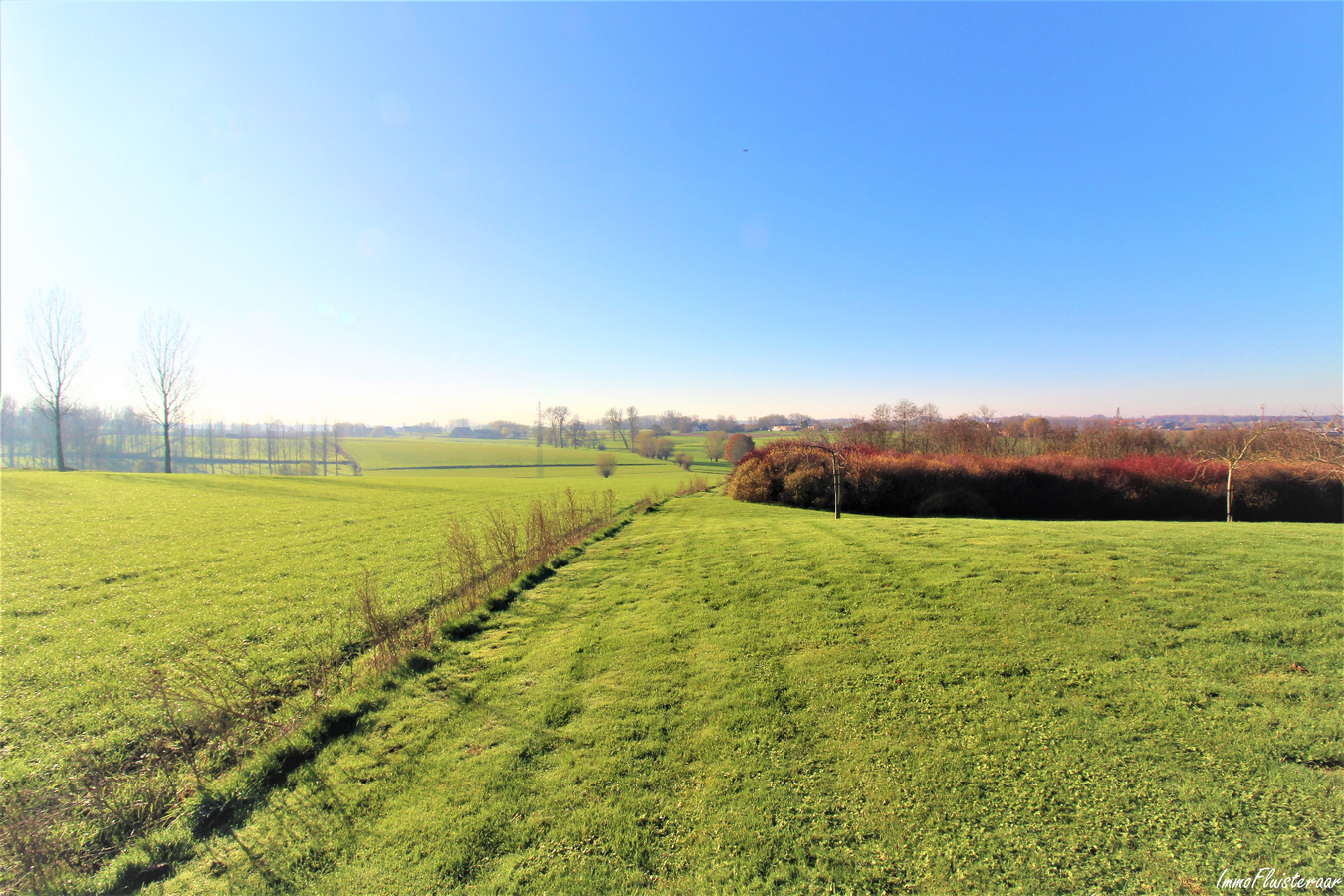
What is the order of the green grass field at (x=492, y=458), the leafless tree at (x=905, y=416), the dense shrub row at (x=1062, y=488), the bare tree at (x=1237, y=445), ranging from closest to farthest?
the bare tree at (x=1237, y=445)
the dense shrub row at (x=1062, y=488)
the leafless tree at (x=905, y=416)
the green grass field at (x=492, y=458)

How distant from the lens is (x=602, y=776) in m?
3.77

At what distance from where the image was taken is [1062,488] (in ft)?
67.8

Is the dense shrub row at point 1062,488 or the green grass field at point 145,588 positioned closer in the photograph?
the green grass field at point 145,588

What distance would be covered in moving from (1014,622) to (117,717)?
10.2 metres

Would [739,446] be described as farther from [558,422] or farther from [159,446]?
[159,446]

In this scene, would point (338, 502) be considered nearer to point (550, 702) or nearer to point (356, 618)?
point (356, 618)

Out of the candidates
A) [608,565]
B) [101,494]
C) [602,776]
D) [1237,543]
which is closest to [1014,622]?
[602,776]

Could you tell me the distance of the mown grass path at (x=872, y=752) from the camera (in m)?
2.80

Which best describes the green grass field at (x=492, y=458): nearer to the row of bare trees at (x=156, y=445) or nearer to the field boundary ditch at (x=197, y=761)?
the row of bare trees at (x=156, y=445)

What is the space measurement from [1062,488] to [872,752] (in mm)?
23266

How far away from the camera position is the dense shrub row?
18609 mm

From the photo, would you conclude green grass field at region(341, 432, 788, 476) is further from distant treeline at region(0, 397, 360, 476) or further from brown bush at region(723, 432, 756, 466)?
brown bush at region(723, 432, 756, 466)

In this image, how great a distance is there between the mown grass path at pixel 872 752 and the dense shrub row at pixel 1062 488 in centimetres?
1448

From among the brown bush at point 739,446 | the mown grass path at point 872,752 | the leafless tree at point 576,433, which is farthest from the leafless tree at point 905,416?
the leafless tree at point 576,433
